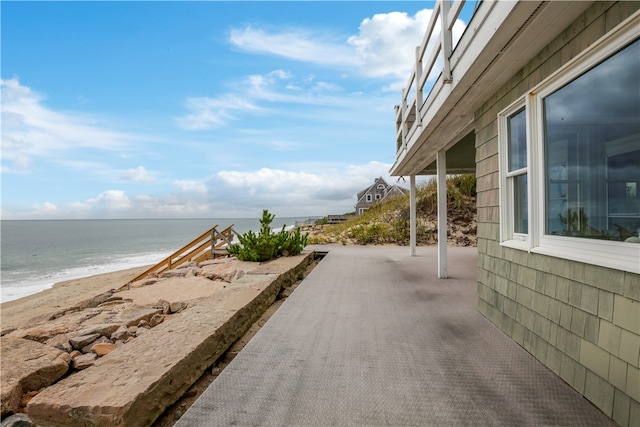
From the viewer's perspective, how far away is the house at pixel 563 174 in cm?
154

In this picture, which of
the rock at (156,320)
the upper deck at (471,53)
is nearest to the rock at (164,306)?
the rock at (156,320)

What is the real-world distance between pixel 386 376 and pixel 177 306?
3.86 m

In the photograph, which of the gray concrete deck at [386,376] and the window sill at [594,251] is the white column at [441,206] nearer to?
the gray concrete deck at [386,376]

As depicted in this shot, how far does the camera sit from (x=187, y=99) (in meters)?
13.4

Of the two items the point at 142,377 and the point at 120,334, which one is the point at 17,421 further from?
the point at 120,334

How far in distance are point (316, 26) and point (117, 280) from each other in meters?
10.3

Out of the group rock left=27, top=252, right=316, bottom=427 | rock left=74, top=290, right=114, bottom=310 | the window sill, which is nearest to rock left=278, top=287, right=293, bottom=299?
rock left=27, top=252, right=316, bottom=427

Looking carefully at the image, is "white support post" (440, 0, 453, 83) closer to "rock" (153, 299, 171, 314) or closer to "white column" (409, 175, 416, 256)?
"rock" (153, 299, 171, 314)

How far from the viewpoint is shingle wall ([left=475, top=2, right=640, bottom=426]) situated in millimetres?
1503

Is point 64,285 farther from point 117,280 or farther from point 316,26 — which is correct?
point 316,26

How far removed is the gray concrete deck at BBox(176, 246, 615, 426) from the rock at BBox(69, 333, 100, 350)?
188 cm

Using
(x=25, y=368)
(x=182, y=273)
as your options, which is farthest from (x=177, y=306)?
(x=182, y=273)

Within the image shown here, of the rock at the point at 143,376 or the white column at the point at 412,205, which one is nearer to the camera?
the rock at the point at 143,376

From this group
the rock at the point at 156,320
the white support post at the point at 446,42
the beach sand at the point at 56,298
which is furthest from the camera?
the beach sand at the point at 56,298
